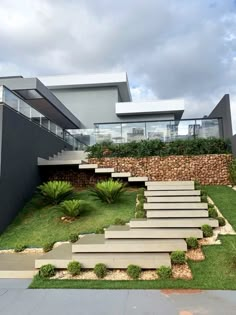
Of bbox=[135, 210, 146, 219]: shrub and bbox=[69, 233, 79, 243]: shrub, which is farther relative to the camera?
bbox=[135, 210, 146, 219]: shrub

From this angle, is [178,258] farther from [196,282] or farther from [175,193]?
[175,193]

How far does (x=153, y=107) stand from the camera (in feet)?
65.1

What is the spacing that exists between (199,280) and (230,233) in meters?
2.39

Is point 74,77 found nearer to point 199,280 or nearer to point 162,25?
point 162,25

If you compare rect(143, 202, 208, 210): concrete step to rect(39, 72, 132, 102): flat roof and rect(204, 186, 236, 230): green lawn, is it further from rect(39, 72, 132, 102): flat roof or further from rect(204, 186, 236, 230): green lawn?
rect(39, 72, 132, 102): flat roof

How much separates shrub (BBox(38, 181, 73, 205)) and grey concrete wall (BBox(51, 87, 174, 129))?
12418 millimetres

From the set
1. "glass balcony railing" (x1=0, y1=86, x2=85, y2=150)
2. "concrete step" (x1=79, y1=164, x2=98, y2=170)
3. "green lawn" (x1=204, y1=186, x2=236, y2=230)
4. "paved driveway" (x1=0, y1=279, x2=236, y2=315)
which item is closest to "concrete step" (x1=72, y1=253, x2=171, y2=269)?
"paved driveway" (x1=0, y1=279, x2=236, y2=315)

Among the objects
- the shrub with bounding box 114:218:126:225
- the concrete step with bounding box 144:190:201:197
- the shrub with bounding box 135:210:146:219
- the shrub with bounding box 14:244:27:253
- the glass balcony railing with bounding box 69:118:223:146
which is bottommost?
the shrub with bounding box 14:244:27:253

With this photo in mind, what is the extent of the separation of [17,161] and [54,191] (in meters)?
1.48

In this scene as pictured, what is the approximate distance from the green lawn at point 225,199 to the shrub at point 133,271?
3.22 meters

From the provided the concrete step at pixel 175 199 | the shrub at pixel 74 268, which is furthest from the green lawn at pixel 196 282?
the concrete step at pixel 175 199

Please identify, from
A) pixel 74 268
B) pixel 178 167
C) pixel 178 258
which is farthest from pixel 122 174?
pixel 74 268

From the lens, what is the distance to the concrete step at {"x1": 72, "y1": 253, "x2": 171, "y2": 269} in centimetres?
536

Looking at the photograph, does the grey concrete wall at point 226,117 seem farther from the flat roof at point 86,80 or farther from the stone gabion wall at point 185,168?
the flat roof at point 86,80
